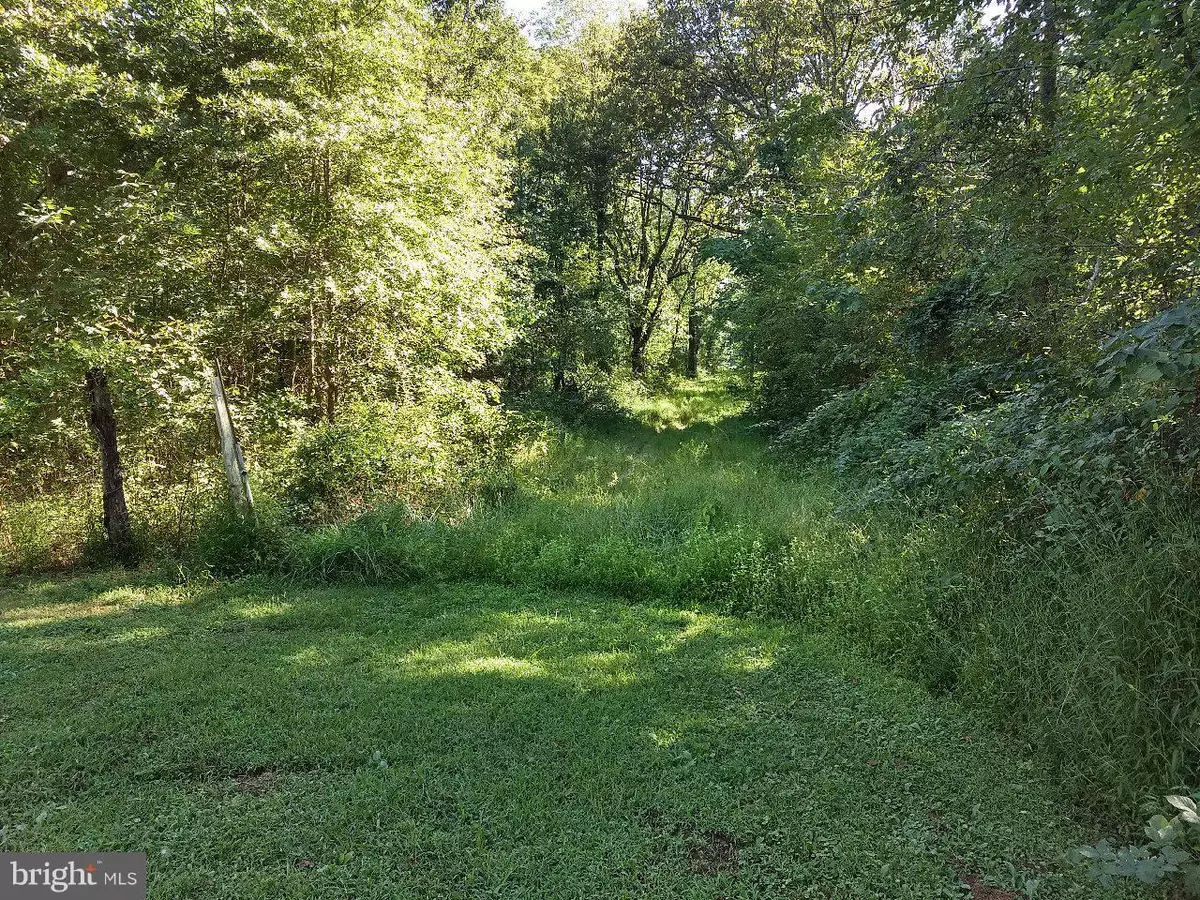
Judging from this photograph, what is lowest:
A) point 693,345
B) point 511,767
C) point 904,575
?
point 511,767

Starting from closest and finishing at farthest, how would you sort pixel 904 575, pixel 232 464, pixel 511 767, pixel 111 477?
1. pixel 511 767
2. pixel 904 575
3. pixel 232 464
4. pixel 111 477

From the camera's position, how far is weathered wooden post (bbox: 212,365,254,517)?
583 centimetres

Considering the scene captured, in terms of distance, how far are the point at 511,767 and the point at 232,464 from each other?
4.59 metres

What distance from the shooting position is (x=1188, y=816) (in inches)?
64.3

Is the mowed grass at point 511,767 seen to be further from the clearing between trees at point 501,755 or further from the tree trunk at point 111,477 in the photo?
the tree trunk at point 111,477

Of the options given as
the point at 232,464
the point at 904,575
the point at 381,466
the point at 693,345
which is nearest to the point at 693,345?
the point at 693,345

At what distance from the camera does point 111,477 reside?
600 cm

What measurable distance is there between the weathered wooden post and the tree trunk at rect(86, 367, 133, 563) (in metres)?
1.11

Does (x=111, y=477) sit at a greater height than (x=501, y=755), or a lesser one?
greater

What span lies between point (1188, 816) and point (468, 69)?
47.5ft

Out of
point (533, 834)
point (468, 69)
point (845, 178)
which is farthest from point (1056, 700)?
point (468, 69)

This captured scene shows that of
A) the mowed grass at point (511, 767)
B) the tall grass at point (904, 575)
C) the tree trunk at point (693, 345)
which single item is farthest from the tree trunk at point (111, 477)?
the tree trunk at point (693, 345)

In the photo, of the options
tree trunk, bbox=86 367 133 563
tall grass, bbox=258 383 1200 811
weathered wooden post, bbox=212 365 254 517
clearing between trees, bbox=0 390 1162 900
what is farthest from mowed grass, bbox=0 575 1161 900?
tree trunk, bbox=86 367 133 563

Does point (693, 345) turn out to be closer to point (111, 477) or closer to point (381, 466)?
point (381, 466)
